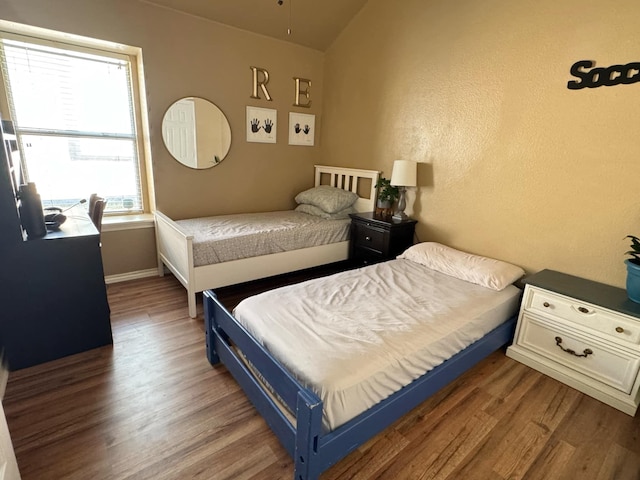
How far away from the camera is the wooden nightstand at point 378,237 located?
2.99 metres

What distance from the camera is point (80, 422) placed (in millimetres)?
1573

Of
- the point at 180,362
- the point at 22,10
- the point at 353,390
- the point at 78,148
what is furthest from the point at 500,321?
the point at 22,10

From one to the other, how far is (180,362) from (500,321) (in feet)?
6.78

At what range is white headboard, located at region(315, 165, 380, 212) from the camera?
11.4 ft

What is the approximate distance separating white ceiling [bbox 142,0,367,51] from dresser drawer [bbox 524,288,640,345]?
3.16m

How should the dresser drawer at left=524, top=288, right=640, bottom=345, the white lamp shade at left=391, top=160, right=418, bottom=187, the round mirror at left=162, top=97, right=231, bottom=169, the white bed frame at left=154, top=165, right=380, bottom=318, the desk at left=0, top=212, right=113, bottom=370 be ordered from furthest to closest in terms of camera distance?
the round mirror at left=162, top=97, right=231, bottom=169
the white lamp shade at left=391, top=160, right=418, bottom=187
the white bed frame at left=154, top=165, right=380, bottom=318
the desk at left=0, top=212, right=113, bottom=370
the dresser drawer at left=524, top=288, right=640, bottom=345

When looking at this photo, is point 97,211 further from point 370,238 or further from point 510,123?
point 510,123

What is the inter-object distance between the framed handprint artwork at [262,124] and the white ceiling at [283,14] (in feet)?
2.51

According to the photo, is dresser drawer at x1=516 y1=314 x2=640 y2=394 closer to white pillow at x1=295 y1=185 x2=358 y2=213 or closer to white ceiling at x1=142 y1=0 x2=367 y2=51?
white pillow at x1=295 y1=185 x2=358 y2=213

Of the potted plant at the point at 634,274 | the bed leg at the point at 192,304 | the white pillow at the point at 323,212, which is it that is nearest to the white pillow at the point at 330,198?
the white pillow at the point at 323,212

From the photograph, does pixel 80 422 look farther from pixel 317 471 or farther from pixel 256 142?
pixel 256 142

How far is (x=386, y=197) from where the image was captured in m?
3.17

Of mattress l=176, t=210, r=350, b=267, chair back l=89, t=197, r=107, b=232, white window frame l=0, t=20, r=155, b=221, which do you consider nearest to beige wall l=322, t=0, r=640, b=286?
mattress l=176, t=210, r=350, b=267

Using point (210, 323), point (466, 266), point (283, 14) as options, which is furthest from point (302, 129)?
point (210, 323)
